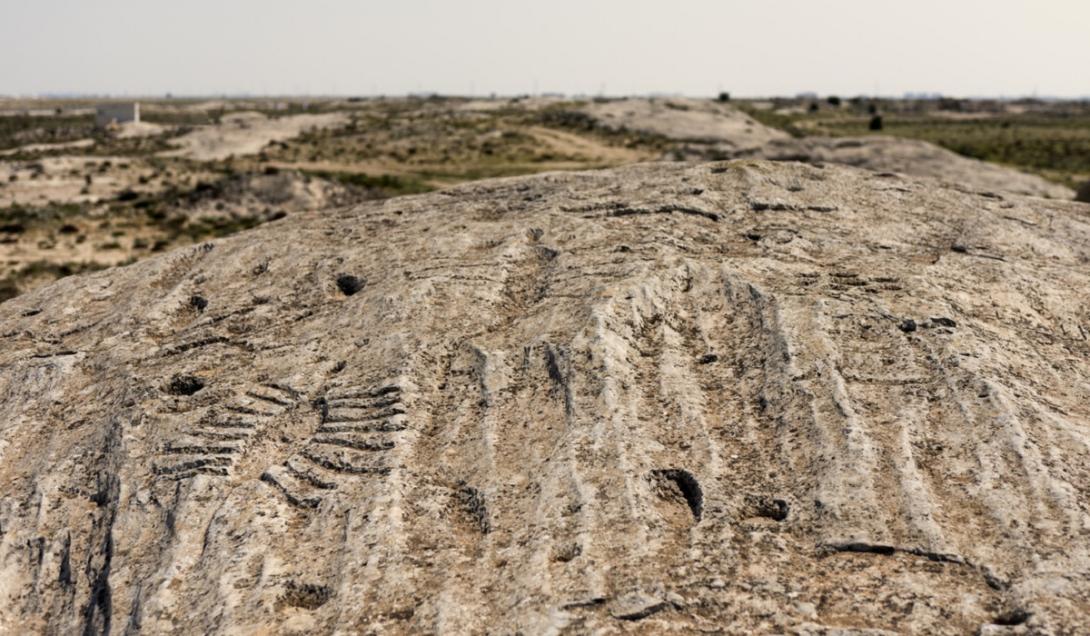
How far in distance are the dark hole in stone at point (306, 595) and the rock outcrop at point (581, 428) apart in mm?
26

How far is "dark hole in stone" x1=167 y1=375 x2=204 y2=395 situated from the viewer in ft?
29.8

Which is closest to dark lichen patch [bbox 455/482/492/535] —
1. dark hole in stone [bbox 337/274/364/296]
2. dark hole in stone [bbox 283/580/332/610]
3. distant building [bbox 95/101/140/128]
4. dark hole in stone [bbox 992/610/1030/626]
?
dark hole in stone [bbox 283/580/332/610]

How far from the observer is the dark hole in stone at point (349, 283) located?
34.8ft

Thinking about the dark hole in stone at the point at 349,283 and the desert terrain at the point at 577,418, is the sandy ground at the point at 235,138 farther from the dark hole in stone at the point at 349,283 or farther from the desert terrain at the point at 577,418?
the dark hole in stone at the point at 349,283

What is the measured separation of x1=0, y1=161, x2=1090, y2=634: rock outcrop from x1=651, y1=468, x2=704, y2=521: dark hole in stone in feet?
0.09

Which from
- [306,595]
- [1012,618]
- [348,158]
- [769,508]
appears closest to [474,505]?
[306,595]

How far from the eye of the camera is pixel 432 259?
10.7 meters

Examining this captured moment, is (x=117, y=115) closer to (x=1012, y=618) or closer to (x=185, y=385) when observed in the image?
(x=185, y=385)

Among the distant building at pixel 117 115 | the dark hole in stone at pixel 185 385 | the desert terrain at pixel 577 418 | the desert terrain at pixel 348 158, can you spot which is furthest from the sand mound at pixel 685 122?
the dark hole in stone at pixel 185 385

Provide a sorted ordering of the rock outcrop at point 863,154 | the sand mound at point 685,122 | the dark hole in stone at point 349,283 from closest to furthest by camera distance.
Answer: the dark hole in stone at point 349,283 → the rock outcrop at point 863,154 → the sand mound at point 685,122

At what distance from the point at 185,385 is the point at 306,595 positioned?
3971 mm

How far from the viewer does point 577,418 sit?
24.3 ft

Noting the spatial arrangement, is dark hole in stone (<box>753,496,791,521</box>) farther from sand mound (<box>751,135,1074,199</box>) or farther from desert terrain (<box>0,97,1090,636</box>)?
sand mound (<box>751,135,1074,199</box>)

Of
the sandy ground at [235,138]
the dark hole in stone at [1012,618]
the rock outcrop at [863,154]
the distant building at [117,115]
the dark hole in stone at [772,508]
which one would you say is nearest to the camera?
the dark hole in stone at [1012,618]
